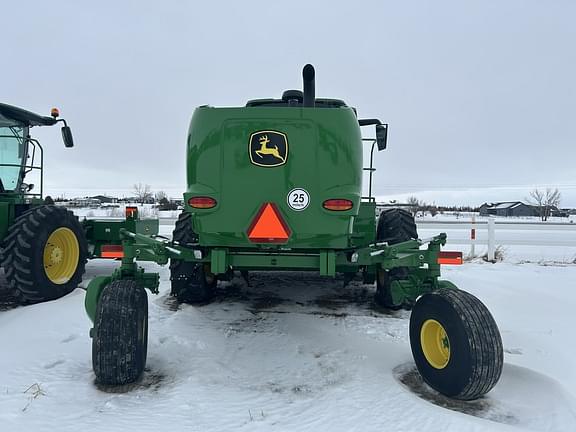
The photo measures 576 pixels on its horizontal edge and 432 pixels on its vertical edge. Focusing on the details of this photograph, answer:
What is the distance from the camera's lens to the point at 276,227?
3.37m

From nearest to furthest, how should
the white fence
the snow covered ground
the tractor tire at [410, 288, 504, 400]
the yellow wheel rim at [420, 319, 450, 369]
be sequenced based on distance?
1. the snow covered ground
2. the tractor tire at [410, 288, 504, 400]
3. the yellow wheel rim at [420, 319, 450, 369]
4. the white fence

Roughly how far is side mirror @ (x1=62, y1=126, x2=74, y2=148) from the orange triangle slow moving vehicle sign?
498cm

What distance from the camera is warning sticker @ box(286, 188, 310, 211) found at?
11.3 feet

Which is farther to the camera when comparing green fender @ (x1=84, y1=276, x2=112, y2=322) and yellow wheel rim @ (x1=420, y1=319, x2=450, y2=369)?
green fender @ (x1=84, y1=276, x2=112, y2=322)

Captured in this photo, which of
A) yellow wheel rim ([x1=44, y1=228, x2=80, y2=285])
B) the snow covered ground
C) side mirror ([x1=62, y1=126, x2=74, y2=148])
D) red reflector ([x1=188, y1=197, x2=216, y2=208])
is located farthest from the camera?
side mirror ([x1=62, y1=126, x2=74, y2=148])

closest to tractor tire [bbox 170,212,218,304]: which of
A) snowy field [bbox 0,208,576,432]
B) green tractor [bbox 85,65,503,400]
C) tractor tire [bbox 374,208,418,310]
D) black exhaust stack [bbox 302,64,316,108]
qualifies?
snowy field [bbox 0,208,576,432]

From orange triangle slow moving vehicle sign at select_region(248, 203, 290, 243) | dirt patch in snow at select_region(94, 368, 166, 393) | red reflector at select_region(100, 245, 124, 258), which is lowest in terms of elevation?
dirt patch in snow at select_region(94, 368, 166, 393)

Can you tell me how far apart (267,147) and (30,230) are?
3697 millimetres

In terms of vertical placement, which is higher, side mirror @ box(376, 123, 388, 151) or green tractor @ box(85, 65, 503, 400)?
side mirror @ box(376, 123, 388, 151)

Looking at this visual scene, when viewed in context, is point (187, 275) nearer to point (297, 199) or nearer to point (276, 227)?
point (276, 227)

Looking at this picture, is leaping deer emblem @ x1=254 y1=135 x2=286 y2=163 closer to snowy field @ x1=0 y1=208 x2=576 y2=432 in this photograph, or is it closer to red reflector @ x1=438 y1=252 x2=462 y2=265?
red reflector @ x1=438 y1=252 x2=462 y2=265

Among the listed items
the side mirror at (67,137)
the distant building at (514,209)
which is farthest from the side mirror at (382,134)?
the distant building at (514,209)

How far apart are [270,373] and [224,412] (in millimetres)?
706

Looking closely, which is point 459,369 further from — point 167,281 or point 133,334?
point 167,281
